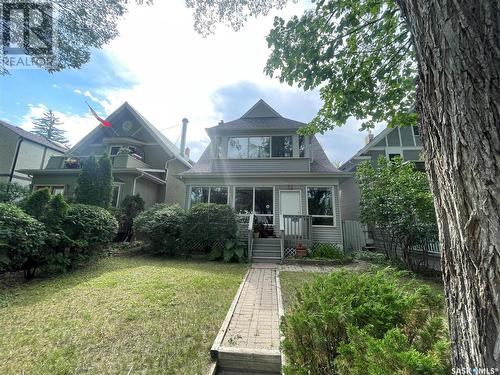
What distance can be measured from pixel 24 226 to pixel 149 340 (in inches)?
171

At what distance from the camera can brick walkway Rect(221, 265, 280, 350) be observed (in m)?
2.99

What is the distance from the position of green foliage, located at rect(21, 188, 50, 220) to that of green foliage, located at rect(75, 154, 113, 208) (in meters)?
3.55

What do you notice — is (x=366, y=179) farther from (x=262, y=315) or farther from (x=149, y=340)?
(x=149, y=340)

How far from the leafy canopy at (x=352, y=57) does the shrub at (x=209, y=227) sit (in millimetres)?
6468

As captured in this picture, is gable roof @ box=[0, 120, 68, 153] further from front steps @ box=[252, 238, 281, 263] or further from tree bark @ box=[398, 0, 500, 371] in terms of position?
tree bark @ box=[398, 0, 500, 371]

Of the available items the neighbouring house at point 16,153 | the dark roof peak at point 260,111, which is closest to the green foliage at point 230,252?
the dark roof peak at point 260,111

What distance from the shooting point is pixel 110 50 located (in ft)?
19.3

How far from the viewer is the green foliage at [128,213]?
11965 millimetres

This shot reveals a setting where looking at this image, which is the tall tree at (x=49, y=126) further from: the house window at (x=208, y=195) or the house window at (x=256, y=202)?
the house window at (x=256, y=202)

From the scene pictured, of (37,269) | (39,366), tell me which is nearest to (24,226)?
(37,269)

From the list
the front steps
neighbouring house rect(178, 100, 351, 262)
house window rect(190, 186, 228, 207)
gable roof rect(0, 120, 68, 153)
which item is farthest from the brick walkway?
gable roof rect(0, 120, 68, 153)

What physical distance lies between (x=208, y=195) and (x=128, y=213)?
4506mm

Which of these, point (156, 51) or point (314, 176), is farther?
point (314, 176)

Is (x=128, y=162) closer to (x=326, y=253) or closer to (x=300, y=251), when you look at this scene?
(x=300, y=251)
